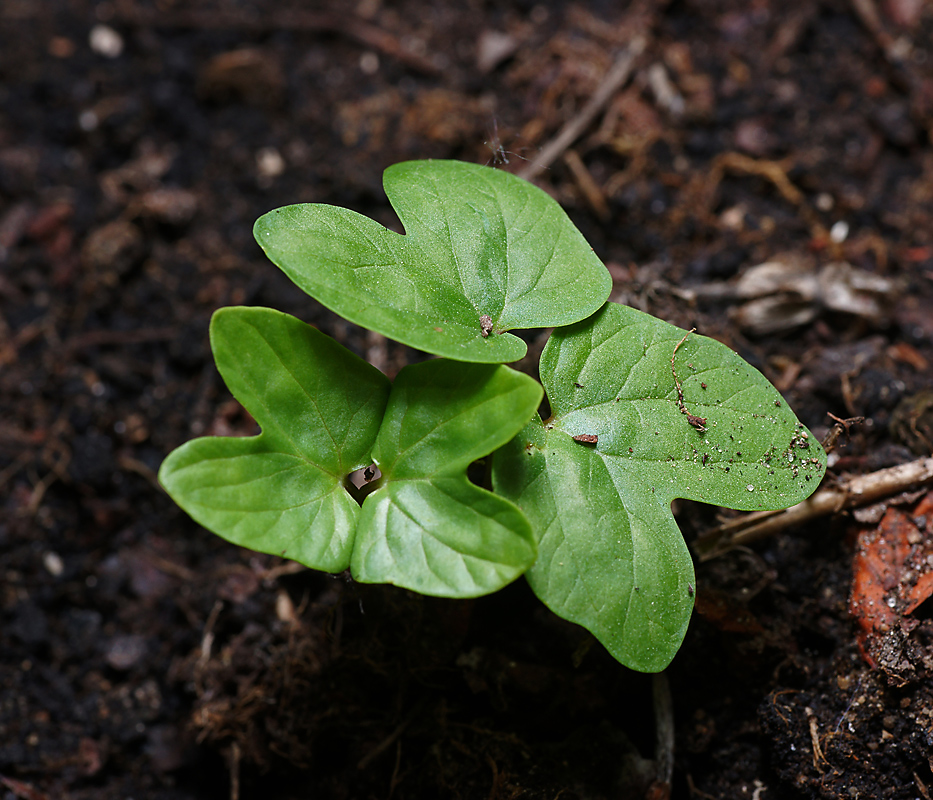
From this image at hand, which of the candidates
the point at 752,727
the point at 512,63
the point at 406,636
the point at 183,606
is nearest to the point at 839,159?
the point at 512,63

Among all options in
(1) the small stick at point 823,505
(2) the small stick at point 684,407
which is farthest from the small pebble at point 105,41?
(1) the small stick at point 823,505

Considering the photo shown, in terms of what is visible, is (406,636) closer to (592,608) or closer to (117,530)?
(592,608)

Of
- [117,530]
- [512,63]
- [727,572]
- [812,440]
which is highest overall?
[512,63]

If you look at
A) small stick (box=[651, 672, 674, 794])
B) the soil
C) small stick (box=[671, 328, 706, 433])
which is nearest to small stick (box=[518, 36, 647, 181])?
the soil

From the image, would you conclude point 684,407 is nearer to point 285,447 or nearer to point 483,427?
point 483,427

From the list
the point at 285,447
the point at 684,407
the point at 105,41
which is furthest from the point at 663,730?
the point at 105,41

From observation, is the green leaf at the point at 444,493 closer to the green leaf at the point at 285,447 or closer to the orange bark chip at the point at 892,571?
the green leaf at the point at 285,447

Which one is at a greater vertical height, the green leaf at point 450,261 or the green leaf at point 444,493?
the green leaf at point 450,261

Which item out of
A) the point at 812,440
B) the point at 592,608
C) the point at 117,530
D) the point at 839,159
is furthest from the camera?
the point at 839,159
